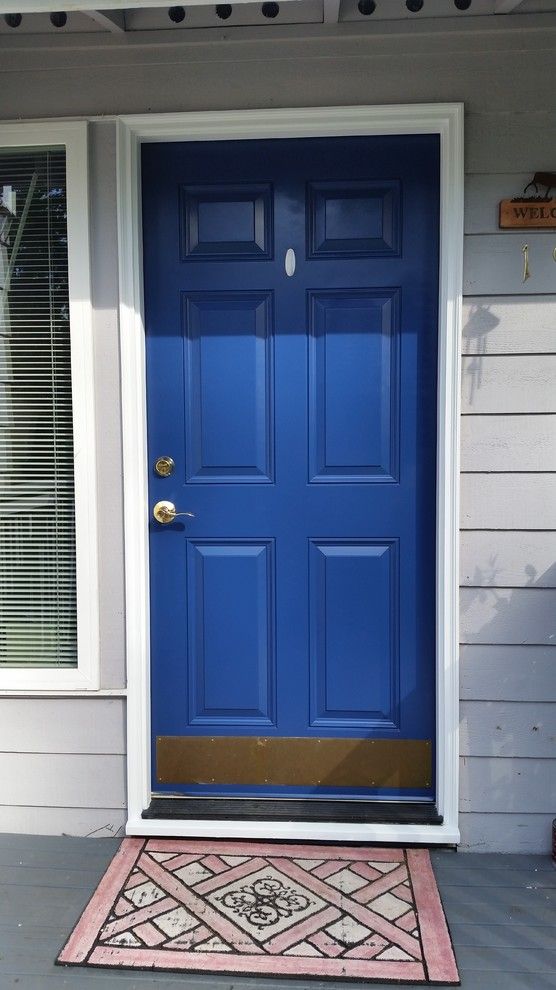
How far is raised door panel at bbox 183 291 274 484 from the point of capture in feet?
8.08

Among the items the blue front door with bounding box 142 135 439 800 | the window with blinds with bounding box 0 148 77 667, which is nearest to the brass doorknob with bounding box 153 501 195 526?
the blue front door with bounding box 142 135 439 800

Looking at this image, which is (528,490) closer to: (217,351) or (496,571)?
(496,571)

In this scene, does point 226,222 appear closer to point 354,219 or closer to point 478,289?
point 354,219

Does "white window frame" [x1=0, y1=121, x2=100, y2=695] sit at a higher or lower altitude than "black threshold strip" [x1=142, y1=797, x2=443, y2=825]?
higher

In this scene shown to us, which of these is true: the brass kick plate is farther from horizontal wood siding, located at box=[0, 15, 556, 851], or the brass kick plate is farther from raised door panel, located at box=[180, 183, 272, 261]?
raised door panel, located at box=[180, 183, 272, 261]

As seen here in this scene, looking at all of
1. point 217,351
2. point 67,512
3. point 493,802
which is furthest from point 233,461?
point 493,802

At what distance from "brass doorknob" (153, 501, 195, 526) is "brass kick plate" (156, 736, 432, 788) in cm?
70

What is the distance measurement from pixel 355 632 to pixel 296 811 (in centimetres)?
58

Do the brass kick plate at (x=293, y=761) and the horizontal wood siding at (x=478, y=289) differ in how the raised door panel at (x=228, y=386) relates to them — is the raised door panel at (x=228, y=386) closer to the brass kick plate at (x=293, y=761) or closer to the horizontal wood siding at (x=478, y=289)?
the horizontal wood siding at (x=478, y=289)

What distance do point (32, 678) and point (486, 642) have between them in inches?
55.8

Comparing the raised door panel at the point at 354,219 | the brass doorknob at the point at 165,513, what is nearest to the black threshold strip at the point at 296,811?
the brass doorknob at the point at 165,513

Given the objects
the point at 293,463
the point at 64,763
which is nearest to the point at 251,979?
the point at 64,763

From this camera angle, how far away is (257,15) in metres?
2.28

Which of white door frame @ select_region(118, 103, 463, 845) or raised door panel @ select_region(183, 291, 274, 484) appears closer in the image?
white door frame @ select_region(118, 103, 463, 845)
